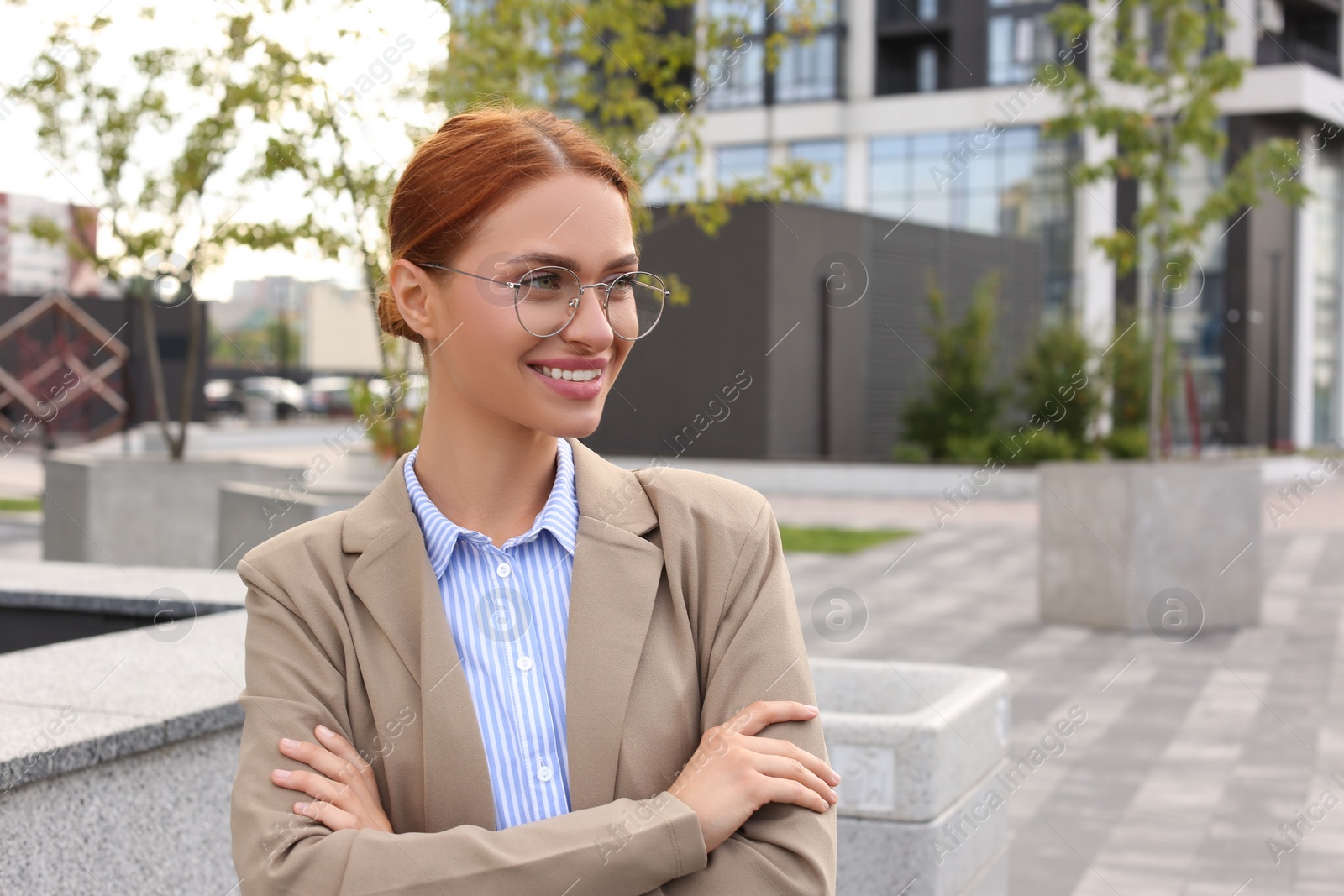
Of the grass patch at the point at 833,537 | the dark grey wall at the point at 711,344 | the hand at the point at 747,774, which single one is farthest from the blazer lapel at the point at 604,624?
the dark grey wall at the point at 711,344

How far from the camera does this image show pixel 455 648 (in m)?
1.85

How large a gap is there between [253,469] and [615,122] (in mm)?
3762

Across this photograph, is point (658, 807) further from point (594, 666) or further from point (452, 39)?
point (452, 39)

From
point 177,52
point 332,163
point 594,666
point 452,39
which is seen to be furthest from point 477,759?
point 177,52

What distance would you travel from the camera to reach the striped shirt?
1.85 m

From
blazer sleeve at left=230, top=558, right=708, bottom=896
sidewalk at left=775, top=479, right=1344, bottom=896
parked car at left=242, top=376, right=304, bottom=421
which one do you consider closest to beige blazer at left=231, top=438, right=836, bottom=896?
blazer sleeve at left=230, top=558, right=708, bottom=896

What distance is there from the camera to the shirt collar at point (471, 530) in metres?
1.93

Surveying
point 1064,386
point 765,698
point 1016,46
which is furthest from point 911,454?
point 765,698

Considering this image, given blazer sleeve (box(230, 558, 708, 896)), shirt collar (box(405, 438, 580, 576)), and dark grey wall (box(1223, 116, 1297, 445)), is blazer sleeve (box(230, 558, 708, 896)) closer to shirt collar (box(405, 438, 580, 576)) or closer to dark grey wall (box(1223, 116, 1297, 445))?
shirt collar (box(405, 438, 580, 576))

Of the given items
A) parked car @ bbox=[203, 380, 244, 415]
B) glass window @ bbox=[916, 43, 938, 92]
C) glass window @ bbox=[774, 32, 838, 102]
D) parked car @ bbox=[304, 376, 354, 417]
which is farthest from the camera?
parked car @ bbox=[304, 376, 354, 417]

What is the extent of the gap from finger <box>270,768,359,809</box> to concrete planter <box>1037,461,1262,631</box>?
8745mm

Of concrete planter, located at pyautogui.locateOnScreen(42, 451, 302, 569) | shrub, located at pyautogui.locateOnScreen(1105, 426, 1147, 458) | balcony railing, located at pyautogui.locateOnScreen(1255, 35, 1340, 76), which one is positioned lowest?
shrub, located at pyautogui.locateOnScreen(1105, 426, 1147, 458)

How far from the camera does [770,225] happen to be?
22359mm

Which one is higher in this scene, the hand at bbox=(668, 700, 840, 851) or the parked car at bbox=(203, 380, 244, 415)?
the hand at bbox=(668, 700, 840, 851)
